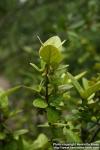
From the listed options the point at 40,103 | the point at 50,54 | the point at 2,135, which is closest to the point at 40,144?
the point at 2,135

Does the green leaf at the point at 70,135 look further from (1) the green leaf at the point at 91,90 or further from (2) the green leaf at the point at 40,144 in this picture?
(2) the green leaf at the point at 40,144

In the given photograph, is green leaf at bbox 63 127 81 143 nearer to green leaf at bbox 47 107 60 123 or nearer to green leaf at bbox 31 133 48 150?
green leaf at bbox 47 107 60 123

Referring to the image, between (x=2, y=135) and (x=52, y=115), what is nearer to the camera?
(x=52, y=115)

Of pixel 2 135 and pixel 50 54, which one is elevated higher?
pixel 50 54

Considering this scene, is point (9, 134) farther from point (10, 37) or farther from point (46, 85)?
point (10, 37)

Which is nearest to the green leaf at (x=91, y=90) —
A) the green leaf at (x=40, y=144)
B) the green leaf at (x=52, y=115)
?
the green leaf at (x=52, y=115)

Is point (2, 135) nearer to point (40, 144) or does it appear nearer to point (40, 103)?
point (40, 144)

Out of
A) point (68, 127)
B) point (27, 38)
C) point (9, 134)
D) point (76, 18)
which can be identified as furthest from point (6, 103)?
point (27, 38)

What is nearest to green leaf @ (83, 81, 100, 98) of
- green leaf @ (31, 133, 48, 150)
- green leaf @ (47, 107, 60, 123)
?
green leaf @ (47, 107, 60, 123)
